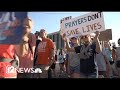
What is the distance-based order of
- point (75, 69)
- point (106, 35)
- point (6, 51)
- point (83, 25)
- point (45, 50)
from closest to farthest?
point (6, 51)
point (75, 69)
point (106, 35)
point (45, 50)
point (83, 25)

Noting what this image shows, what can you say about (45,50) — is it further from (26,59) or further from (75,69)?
(75,69)

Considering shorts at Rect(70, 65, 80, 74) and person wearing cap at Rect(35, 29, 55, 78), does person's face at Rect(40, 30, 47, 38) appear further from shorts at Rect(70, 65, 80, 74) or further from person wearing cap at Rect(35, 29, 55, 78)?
shorts at Rect(70, 65, 80, 74)

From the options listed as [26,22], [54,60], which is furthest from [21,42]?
[54,60]

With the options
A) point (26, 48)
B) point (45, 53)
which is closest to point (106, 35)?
point (45, 53)

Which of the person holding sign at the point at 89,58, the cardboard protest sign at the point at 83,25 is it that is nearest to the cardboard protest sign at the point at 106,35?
the cardboard protest sign at the point at 83,25

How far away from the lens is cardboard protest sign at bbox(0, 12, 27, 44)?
5.57 meters

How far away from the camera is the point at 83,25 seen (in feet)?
20.5

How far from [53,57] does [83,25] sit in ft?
2.69

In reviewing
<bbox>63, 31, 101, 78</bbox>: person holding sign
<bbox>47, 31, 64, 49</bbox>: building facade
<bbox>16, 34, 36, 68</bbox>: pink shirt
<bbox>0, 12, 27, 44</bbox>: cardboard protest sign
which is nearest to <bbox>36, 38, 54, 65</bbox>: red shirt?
<bbox>47, 31, 64, 49</bbox>: building facade

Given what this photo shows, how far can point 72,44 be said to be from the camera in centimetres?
607
